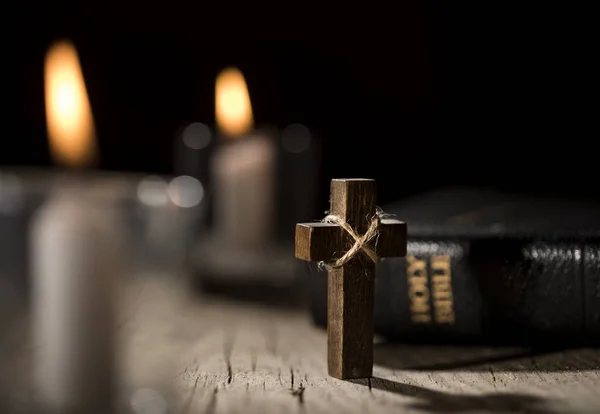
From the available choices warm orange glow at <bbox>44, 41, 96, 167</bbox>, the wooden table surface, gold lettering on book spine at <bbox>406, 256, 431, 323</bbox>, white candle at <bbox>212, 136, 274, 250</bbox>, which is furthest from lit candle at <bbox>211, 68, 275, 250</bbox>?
warm orange glow at <bbox>44, 41, 96, 167</bbox>

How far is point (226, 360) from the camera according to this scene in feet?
3.05

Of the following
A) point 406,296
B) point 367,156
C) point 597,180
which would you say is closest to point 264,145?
point 367,156

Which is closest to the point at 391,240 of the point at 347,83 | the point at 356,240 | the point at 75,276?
the point at 356,240

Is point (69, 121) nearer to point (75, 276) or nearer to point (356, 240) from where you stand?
point (75, 276)

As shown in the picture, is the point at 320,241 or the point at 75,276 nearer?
the point at 75,276

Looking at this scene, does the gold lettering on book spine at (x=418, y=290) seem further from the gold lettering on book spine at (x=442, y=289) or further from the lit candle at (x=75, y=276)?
the lit candle at (x=75, y=276)

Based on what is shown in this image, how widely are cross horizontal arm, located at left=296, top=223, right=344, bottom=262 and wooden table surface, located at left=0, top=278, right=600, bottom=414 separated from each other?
0.13m

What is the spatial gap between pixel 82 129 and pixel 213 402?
0.28 meters

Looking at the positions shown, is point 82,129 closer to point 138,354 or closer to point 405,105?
point 138,354

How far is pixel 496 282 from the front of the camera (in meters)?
0.95

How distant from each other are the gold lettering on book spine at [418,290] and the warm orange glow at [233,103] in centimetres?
34

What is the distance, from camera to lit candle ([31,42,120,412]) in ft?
2.16

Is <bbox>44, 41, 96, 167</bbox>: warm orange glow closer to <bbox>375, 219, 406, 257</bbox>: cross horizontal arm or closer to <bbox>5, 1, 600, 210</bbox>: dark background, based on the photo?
<bbox>375, 219, 406, 257</bbox>: cross horizontal arm

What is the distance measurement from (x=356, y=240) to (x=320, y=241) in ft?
0.13
